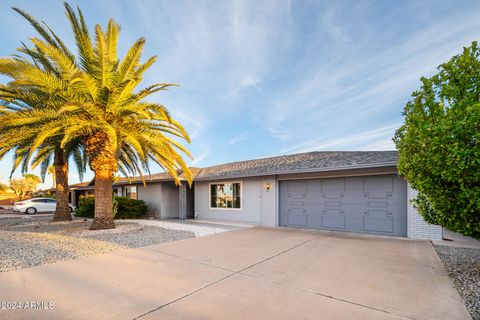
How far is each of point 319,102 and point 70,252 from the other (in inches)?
530

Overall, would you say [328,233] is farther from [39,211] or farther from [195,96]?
[39,211]

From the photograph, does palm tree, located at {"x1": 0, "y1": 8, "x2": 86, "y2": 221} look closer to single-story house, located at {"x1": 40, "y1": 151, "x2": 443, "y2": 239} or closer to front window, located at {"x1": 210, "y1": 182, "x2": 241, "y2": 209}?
single-story house, located at {"x1": 40, "y1": 151, "x2": 443, "y2": 239}

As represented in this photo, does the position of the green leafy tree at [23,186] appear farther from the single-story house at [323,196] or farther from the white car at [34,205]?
the single-story house at [323,196]

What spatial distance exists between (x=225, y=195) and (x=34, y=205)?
17623mm

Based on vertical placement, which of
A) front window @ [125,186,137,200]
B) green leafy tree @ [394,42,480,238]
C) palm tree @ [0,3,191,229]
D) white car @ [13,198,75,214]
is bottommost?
white car @ [13,198,75,214]

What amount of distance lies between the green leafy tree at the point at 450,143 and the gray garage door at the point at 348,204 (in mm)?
4036

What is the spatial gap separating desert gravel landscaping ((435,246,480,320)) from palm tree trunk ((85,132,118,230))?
10.3 meters

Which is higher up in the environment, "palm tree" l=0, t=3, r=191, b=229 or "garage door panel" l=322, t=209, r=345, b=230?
"palm tree" l=0, t=3, r=191, b=229

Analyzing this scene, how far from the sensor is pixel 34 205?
19359 mm

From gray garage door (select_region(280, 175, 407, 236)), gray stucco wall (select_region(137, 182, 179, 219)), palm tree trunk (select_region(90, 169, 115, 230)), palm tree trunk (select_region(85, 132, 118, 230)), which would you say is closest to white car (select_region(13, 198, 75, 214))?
gray stucco wall (select_region(137, 182, 179, 219))

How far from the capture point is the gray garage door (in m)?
8.52

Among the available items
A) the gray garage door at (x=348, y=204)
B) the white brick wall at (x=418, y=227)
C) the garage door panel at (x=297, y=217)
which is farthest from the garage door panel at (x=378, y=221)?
the garage door panel at (x=297, y=217)

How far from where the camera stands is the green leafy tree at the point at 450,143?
363cm

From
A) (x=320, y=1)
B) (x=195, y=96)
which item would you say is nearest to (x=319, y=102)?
(x=320, y=1)
